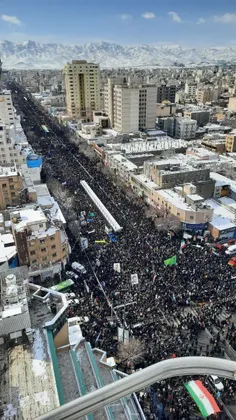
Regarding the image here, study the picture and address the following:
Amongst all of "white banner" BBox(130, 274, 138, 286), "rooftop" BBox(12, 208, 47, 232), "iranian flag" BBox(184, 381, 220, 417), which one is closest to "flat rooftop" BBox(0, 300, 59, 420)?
"iranian flag" BBox(184, 381, 220, 417)

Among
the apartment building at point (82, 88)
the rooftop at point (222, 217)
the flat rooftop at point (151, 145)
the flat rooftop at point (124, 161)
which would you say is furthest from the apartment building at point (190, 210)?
the apartment building at point (82, 88)

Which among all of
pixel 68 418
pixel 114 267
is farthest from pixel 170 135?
pixel 68 418

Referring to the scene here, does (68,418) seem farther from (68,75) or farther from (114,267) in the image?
(68,75)

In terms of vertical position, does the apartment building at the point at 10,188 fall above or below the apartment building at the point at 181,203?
above

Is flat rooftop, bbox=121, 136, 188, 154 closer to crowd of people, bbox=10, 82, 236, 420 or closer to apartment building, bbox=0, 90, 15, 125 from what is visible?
crowd of people, bbox=10, 82, 236, 420

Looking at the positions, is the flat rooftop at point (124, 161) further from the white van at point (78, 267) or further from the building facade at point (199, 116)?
the building facade at point (199, 116)
